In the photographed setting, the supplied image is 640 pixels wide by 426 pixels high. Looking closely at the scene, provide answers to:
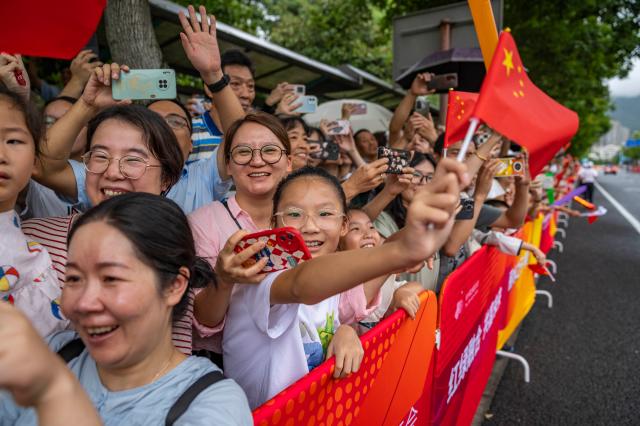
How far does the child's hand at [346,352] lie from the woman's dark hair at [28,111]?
1.13 m

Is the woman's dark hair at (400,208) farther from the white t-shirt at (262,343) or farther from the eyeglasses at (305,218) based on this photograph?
the white t-shirt at (262,343)

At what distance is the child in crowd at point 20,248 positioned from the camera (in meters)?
1.34

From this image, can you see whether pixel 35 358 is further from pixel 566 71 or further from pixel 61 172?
pixel 566 71

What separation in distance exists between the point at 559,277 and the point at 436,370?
5.60 metres

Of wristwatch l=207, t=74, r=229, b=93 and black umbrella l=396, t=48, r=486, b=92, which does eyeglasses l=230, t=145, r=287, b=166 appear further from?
black umbrella l=396, t=48, r=486, b=92

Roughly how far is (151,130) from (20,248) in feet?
1.94

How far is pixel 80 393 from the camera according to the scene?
76 cm

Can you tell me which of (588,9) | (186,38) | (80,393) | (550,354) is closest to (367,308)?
(80,393)

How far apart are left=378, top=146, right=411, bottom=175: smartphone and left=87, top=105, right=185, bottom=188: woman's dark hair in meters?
1.10

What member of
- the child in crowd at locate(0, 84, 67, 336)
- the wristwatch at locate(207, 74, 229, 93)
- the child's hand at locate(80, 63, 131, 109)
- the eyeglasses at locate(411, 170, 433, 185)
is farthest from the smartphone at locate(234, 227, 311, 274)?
the eyeglasses at locate(411, 170, 433, 185)

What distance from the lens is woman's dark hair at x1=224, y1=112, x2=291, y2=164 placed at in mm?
2070

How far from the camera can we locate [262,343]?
1.41 m

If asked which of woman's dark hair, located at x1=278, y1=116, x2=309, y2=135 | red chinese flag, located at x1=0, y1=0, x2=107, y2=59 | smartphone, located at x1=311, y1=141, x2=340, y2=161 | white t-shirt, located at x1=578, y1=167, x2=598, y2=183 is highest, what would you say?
red chinese flag, located at x1=0, y1=0, x2=107, y2=59

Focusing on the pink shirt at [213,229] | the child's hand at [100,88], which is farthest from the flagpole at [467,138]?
the child's hand at [100,88]
